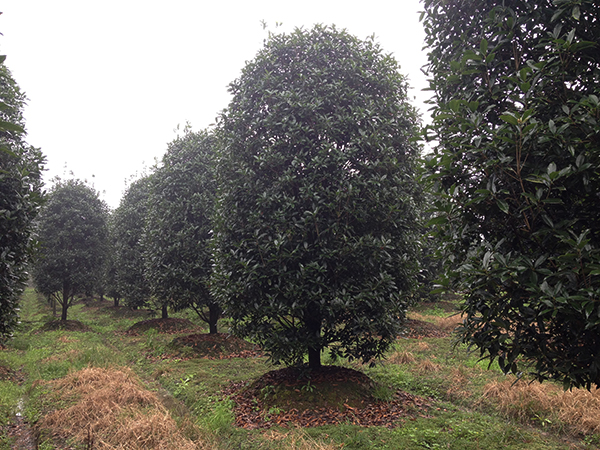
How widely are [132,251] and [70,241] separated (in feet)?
10.3

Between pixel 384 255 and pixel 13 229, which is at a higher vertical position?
pixel 13 229

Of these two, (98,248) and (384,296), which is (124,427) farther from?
(98,248)

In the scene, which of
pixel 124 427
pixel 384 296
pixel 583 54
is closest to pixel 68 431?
pixel 124 427

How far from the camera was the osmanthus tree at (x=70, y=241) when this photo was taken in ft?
61.7

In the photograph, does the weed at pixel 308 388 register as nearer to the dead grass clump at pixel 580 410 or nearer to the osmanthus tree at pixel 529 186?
the osmanthus tree at pixel 529 186

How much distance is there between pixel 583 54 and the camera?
127 inches

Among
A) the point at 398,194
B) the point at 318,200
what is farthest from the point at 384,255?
the point at 318,200

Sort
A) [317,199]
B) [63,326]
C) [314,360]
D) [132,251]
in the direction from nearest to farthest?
[317,199] < [314,360] < [63,326] < [132,251]

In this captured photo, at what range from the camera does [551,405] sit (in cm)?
623

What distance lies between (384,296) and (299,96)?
4.02 meters

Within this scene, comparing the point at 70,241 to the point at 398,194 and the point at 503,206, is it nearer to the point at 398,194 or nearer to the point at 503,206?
the point at 398,194

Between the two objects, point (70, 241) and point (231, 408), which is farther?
point (70, 241)

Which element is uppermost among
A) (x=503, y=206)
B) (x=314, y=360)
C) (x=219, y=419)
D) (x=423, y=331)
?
(x=503, y=206)

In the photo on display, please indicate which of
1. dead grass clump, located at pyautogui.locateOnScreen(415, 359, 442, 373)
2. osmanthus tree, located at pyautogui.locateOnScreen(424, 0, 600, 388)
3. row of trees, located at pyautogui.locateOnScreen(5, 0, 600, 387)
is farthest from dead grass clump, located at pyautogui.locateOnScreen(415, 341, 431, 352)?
osmanthus tree, located at pyautogui.locateOnScreen(424, 0, 600, 388)
